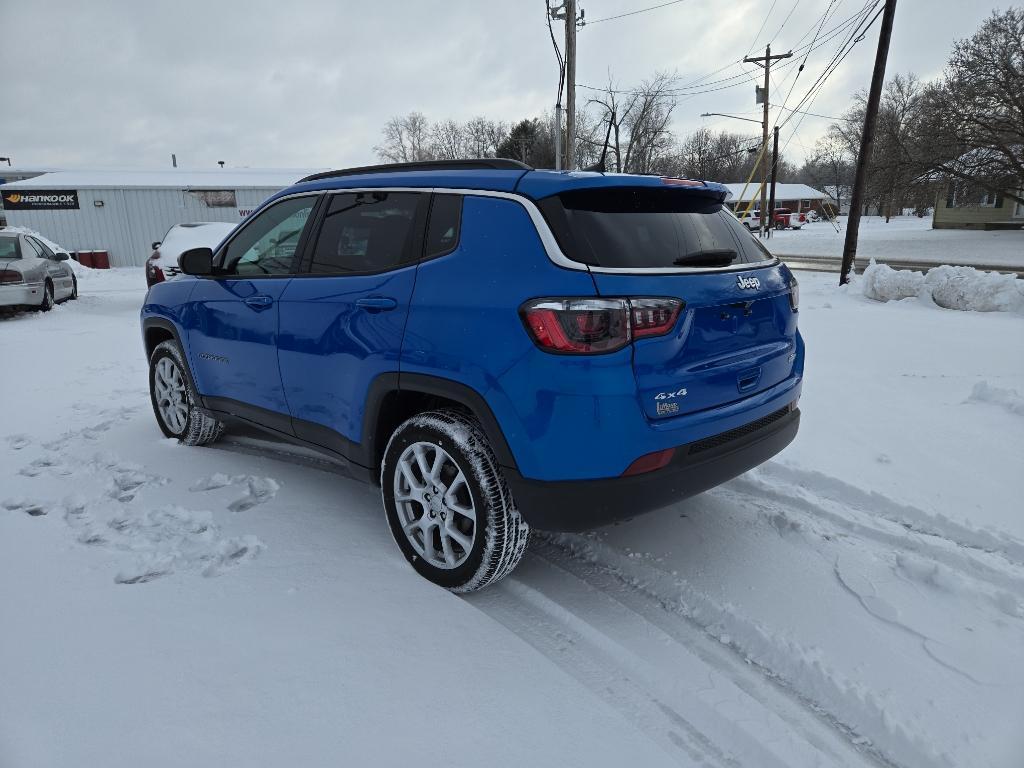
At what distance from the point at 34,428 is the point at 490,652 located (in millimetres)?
4583

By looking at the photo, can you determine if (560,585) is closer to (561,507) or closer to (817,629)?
(561,507)

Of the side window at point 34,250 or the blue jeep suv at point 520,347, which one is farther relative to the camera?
the side window at point 34,250

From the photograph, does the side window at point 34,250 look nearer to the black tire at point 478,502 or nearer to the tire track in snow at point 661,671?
the black tire at point 478,502

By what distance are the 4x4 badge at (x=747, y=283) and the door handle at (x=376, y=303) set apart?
146 cm

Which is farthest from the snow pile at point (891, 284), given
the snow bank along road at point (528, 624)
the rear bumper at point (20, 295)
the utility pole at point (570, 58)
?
the rear bumper at point (20, 295)

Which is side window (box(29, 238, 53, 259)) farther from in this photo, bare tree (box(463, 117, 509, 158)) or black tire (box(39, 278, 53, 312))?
bare tree (box(463, 117, 509, 158))

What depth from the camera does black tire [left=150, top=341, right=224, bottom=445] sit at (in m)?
4.46

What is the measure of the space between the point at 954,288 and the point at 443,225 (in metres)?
9.15

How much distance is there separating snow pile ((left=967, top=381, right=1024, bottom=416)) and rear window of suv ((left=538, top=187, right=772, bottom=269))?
339 centimetres

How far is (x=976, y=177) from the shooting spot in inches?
1128

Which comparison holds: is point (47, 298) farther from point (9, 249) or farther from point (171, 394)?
point (171, 394)

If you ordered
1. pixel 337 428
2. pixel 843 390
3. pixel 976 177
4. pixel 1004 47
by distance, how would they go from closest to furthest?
pixel 337 428
pixel 843 390
pixel 1004 47
pixel 976 177

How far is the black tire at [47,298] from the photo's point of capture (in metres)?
11.8

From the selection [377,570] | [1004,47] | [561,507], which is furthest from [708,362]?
[1004,47]
